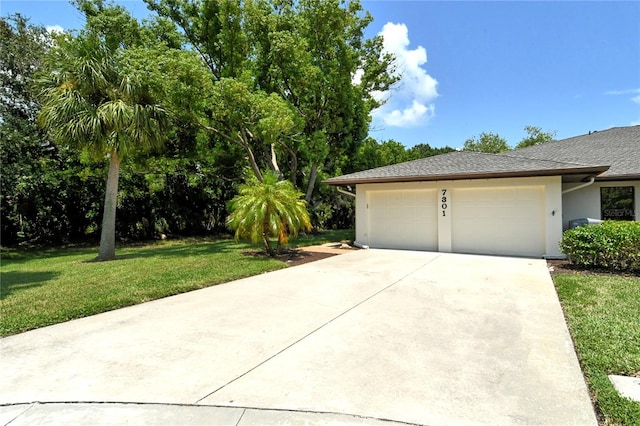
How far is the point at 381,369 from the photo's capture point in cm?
321

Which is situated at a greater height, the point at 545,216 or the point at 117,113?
the point at 117,113

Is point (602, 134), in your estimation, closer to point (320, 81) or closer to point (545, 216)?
A: point (545, 216)

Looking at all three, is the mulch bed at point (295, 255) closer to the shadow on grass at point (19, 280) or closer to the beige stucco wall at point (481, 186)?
the beige stucco wall at point (481, 186)

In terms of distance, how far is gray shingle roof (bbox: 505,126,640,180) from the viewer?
442 inches

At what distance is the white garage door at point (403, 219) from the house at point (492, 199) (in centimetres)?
3

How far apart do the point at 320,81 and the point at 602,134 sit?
13.6 meters

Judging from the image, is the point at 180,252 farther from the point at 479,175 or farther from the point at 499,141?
the point at 499,141

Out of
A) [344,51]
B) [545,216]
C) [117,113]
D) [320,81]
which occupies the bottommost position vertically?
[545,216]

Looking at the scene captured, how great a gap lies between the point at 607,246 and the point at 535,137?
3479 centimetres

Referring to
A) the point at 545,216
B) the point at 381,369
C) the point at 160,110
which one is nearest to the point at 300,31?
the point at 160,110

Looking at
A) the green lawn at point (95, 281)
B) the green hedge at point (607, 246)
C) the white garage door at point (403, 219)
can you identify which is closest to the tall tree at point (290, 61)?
the white garage door at point (403, 219)

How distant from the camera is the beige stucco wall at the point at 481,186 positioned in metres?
9.76

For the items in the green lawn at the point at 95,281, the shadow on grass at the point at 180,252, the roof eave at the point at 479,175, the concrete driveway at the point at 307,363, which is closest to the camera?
the concrete driveway at the point at 307,363

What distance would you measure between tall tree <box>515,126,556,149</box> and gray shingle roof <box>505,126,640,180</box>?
21630mm
